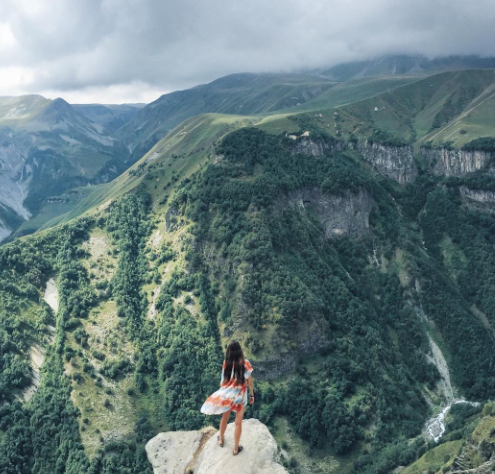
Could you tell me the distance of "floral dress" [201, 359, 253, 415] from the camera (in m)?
36.0

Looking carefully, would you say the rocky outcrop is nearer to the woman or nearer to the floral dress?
the woman

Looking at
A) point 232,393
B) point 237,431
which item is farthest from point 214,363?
point 237,431

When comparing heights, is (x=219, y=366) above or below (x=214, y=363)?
below

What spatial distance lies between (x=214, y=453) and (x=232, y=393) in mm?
4864

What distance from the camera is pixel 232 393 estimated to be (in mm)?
36656

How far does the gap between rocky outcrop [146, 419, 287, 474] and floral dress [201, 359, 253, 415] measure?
119 inches

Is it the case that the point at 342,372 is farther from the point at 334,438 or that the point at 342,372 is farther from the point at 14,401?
the point at 14,401

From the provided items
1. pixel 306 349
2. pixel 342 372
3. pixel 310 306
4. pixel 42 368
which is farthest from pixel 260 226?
pixel 42 368

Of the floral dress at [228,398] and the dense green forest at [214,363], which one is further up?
the floral dress at [228,398]

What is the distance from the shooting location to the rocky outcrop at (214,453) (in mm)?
34875

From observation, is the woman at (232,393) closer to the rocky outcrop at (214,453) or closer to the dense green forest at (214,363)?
the rocky outcrop at (214,453)

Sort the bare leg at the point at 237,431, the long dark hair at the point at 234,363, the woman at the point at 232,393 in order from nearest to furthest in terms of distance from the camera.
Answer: the bare leg at the point at 237,431 < the woman at the point at 232,393 < the long dark hair at the point at 234,363

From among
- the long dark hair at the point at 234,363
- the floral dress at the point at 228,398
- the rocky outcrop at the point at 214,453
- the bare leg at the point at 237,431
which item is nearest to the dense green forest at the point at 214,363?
the rocky outcrop at the point at 214,453

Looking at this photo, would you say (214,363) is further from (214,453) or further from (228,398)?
(228,398)
